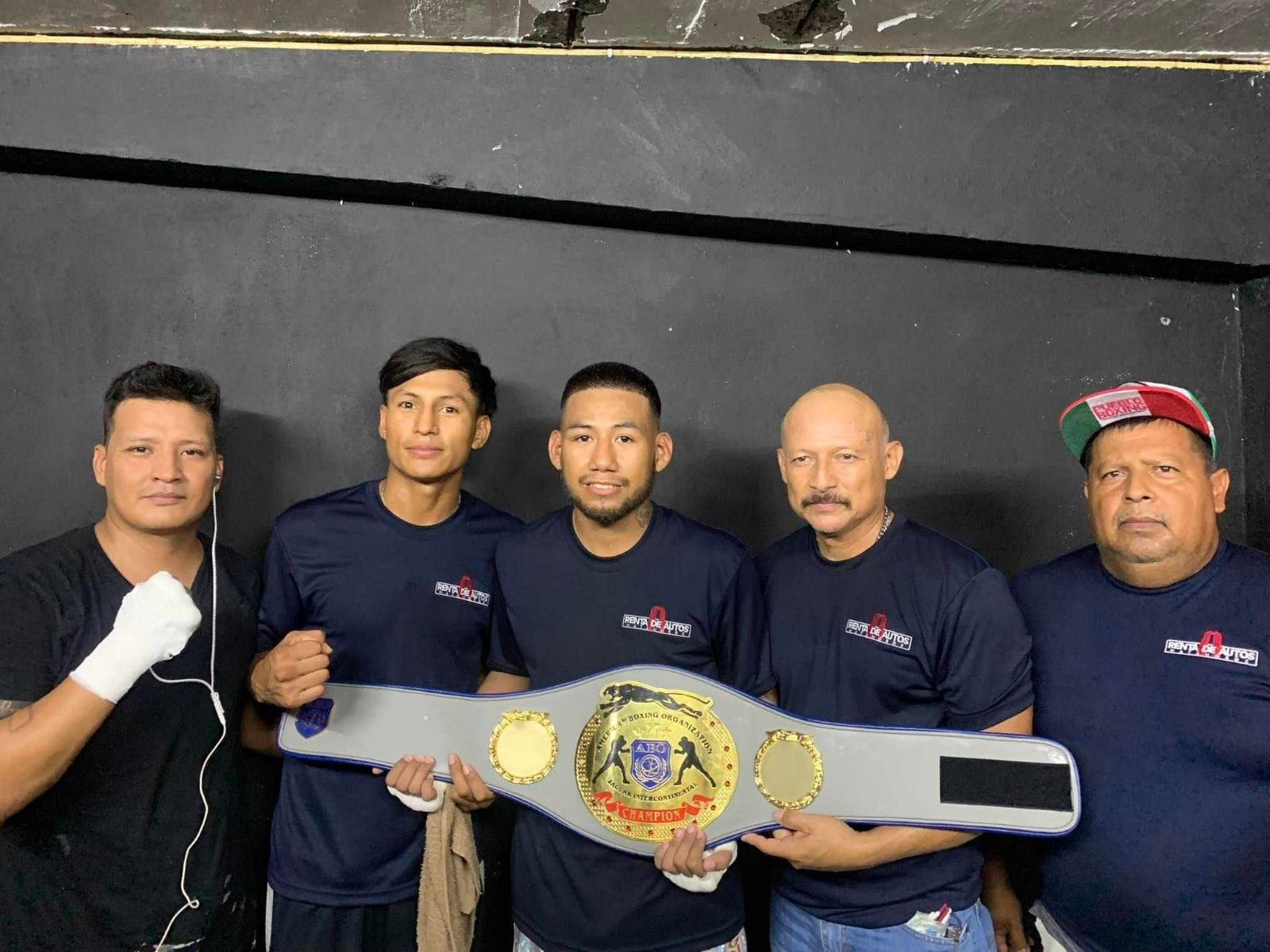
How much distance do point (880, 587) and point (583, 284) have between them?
1.23m

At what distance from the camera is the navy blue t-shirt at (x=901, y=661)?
5.62ft

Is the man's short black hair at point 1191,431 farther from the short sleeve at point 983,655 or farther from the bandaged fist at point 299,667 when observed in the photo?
the bandaged fist at point 299,667

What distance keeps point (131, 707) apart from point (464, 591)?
669 millimetres

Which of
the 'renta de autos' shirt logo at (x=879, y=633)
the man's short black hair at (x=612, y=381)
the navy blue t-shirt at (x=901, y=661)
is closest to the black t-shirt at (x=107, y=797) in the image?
the man's short black hair at (x=612, y=381)

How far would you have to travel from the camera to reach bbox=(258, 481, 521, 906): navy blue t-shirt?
6.11 ft

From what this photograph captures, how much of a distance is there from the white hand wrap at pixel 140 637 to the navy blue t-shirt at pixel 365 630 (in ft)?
1.50

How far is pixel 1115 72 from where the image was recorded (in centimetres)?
239

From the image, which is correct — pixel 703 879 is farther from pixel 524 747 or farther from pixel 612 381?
pixel 612 381

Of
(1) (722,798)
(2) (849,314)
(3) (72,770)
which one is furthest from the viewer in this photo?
(2) (849,314)

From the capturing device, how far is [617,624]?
1826mm

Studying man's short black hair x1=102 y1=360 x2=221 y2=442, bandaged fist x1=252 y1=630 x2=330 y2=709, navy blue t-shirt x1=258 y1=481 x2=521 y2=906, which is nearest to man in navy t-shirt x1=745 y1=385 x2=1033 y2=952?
navy blue t-shirt x1=258 y1=481 x2=521 y2=906

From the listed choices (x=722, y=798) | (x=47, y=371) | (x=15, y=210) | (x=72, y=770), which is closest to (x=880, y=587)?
(x=722, y=798)

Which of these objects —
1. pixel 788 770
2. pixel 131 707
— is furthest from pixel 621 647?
pixel 131 707

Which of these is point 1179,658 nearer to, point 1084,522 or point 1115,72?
point 1084,522
